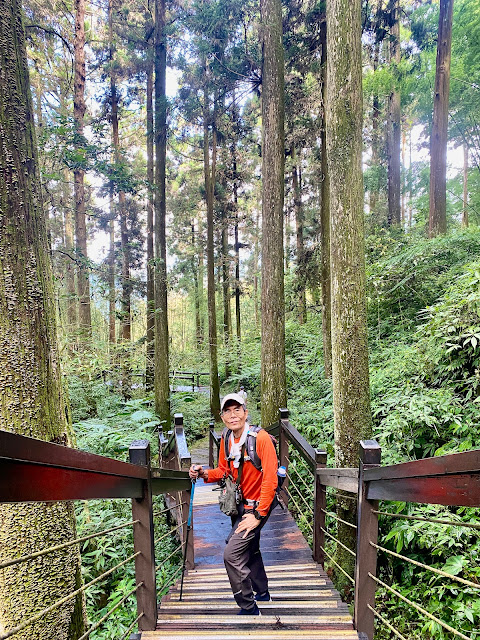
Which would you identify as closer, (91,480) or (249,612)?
(91,480)

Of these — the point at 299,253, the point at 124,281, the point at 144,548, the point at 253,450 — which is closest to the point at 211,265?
the point at 299,253

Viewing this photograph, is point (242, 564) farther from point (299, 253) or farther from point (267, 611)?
point (299, 253)

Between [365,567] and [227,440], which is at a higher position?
[227,440]

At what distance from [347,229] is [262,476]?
298cm

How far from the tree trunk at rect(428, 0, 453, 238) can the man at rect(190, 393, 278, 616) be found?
29.4 ft

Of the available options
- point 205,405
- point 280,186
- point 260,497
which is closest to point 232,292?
point 205,405

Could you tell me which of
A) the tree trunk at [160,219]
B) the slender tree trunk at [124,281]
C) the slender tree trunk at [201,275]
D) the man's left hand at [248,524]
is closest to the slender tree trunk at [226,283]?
the slender tree trunk at [201,275]

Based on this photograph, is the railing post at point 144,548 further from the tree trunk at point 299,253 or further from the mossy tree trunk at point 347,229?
the tree trunk at point 299,253

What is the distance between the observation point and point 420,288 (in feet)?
25.1

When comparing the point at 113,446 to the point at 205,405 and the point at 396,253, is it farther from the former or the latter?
the point at 205,405

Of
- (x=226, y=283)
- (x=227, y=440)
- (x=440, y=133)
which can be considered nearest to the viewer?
(x=227, y=440)

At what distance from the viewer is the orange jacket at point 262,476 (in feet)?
9.12

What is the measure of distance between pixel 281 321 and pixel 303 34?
266 inches

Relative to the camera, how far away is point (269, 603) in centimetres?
291
